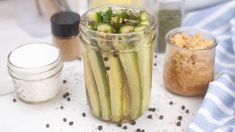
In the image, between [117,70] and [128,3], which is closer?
[117,70]

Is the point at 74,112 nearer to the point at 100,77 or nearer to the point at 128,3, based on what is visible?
the point at 100,77

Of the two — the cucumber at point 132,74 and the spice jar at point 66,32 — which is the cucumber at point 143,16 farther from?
Answer: the spice jar at point 66,32

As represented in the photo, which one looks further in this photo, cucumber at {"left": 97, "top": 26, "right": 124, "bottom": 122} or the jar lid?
the jar lid

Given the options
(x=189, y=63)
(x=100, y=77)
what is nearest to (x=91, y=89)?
(x=100, y=77)

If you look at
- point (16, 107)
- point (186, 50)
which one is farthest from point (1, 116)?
point (186, 50)

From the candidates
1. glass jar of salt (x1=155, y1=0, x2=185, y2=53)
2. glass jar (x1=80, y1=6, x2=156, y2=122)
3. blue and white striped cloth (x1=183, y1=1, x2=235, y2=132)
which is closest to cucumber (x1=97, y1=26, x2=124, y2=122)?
glass jar (x1=80, y1=6, x2=156, y2=122)

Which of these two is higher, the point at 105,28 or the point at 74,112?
the point at 105,28

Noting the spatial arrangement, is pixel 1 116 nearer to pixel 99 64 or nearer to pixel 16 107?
pixel 16 107

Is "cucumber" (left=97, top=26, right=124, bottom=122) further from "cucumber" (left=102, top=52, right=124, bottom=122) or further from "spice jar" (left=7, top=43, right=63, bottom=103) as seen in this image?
"spice jar" (left=7, top=43, right=63, bottom=103)
